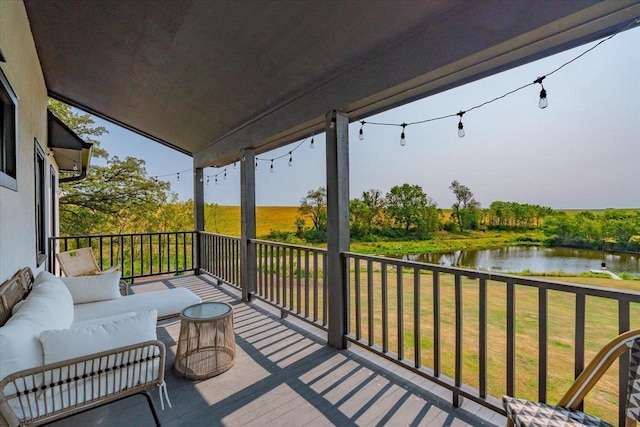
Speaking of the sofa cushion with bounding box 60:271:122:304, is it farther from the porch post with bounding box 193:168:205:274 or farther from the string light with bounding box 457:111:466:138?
the string light with bounding box 457:111:466:138

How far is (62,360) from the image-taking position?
4.73ft

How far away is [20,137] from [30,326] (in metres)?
2.07

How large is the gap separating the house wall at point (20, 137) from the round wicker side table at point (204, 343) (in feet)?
4.15

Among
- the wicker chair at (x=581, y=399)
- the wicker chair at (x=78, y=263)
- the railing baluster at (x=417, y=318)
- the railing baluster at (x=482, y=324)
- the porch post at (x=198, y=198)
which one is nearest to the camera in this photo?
the wicker chair at (x=581, y=399)

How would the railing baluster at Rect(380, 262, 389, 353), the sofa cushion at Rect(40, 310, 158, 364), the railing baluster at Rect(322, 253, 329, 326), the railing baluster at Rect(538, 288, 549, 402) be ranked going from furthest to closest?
the railing baluster at Rect(322, 253, 329, 326), the railing baluster at Rect(380, 262, 389, 353), the railing baluster at Rect(538, 288, 549, 402), the sofa cushion at Rect(40, 310, 158, 364)

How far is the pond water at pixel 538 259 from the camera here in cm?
177

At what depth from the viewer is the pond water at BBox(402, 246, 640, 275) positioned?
5.80 feet

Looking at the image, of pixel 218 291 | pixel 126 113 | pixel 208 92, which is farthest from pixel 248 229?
pixel 126 113

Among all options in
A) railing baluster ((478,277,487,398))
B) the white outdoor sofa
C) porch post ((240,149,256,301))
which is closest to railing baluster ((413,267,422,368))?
railing baluster ((478,277,487,398))

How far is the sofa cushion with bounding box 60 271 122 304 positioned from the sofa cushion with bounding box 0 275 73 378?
1042 millimetres

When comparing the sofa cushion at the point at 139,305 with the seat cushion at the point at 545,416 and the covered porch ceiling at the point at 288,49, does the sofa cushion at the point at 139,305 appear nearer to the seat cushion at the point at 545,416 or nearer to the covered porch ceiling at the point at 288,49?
the covered porch ceiling at the point at 288,49

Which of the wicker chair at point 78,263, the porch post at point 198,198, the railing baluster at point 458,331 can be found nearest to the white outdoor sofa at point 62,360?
the railing baluster at point 458,331

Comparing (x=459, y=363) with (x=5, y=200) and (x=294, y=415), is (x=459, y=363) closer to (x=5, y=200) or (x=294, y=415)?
(x=294, y=415)

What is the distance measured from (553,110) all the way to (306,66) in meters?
2.11
